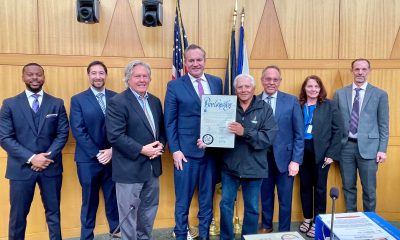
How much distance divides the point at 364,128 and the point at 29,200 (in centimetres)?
313

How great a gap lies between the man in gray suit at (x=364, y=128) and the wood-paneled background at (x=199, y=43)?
1.27 ft

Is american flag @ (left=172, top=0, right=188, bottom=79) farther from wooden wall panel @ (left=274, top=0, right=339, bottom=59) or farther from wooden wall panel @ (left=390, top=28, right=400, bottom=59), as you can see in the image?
wooden wall panel @ (left=390, top=28, right=400, bottom=59)

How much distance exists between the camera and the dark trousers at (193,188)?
267cm

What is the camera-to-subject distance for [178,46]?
125 inches

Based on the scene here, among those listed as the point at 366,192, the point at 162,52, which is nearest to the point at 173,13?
the point at 162,52

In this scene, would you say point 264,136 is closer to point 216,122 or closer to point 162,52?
point 216,122

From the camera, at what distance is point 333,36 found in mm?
→ 3547

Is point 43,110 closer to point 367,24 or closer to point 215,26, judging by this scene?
point 215,26

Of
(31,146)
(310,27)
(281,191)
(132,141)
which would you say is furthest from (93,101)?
(310,27)

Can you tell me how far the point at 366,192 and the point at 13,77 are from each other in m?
3.64

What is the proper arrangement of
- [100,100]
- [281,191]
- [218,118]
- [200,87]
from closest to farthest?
1. [218,118]
2. [200,87]
3. [100,100]
4. [281,191]

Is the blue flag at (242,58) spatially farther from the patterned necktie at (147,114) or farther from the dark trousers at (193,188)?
the patterned necktie at (147,114)

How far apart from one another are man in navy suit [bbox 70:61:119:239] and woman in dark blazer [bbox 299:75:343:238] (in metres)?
1.87

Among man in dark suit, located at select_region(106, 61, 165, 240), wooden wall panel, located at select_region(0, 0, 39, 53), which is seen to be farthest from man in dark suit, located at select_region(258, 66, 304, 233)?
wooden wall panel, located at select_region(0, 0, 39, 53)
